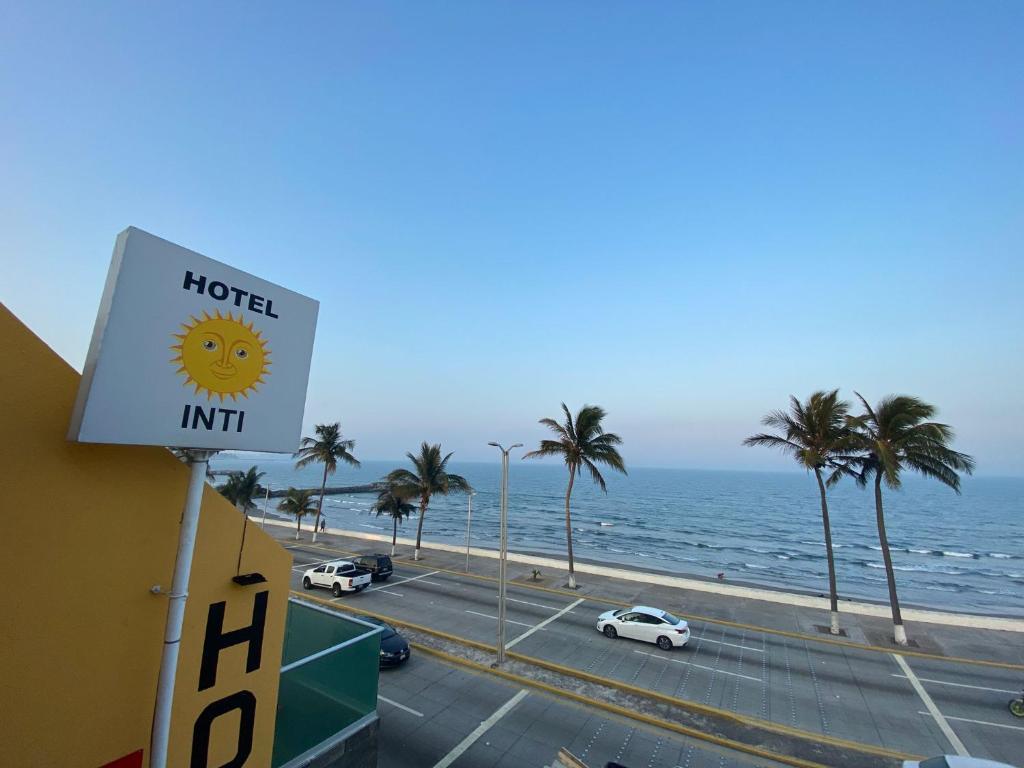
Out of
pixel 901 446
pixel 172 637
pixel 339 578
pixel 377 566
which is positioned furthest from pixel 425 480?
pixel 172 637

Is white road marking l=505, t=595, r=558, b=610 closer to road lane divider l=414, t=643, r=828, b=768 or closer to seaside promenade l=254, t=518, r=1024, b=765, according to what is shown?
seaside promenade l=254, t=518, r=1024, b=765

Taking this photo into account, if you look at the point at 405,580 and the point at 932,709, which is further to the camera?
the point at 405,580

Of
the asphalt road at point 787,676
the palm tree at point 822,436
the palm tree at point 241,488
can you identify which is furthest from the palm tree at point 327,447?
the palm tree at point 822,436

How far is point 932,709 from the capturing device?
49.3 feet

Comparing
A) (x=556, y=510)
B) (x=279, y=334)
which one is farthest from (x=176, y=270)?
(x=556, y=510)

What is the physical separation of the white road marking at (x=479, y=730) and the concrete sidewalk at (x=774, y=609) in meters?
12.9

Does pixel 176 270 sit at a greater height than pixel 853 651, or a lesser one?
greater

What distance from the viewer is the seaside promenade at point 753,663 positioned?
44.3 ft

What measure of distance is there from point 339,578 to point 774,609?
81.6 feet

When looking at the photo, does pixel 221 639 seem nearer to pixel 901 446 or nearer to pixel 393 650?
pixel 393 650

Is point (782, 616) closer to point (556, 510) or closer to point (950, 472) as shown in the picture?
point (950, 472)

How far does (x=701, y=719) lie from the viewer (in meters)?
14.1

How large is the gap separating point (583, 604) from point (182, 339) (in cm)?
2547

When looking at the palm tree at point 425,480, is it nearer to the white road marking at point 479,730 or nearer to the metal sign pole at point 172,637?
the white road marking at point 479,730
